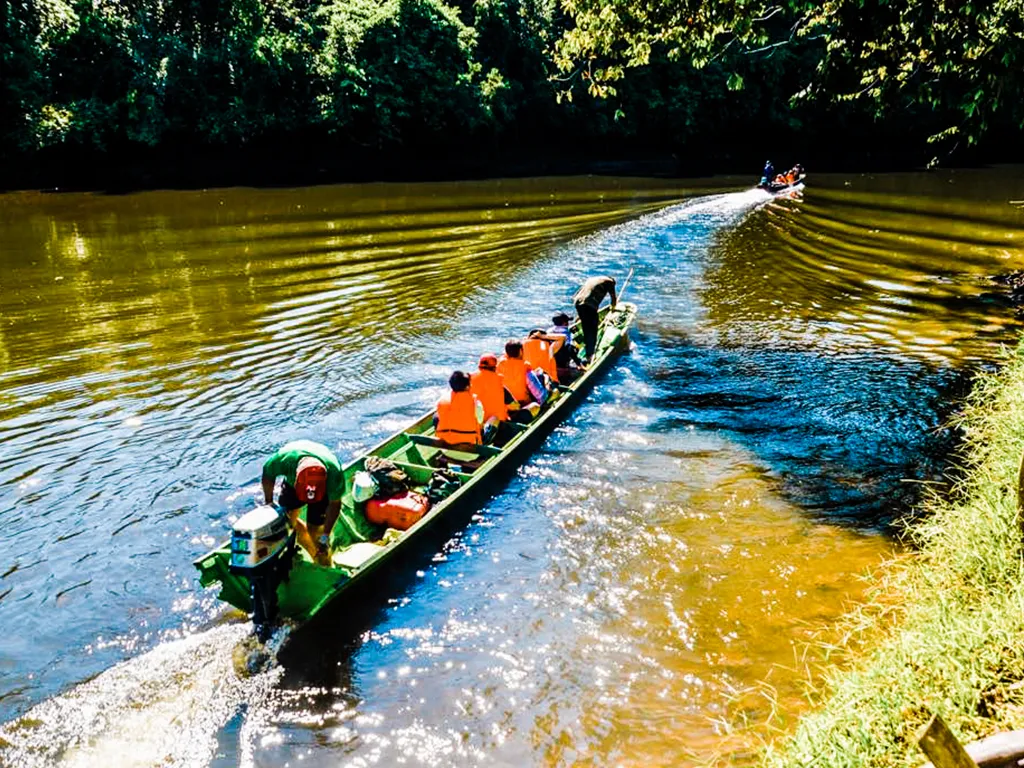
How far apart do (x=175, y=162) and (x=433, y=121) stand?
1217 centimetres

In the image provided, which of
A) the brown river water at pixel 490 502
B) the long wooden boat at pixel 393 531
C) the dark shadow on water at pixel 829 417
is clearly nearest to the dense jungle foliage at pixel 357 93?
the brown river water at pixel 490 502

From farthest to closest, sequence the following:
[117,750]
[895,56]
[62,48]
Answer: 1. [62,48]
2. [895,56]
3. [117,750]

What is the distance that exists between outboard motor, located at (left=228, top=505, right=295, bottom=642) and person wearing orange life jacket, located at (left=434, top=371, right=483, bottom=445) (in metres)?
3.25

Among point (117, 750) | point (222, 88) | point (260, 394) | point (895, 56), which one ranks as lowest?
point (117, 750)

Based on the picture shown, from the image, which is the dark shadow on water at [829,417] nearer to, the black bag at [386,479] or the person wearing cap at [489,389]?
the person wearing cap at [489,389]

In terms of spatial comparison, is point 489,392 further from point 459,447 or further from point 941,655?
point 941,655

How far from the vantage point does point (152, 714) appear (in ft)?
20.0

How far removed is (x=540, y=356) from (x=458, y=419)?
9.17 ft

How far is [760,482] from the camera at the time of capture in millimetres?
9625

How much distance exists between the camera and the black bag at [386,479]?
8.80 metres

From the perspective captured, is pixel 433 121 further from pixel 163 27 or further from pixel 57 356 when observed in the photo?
pixel 57 356

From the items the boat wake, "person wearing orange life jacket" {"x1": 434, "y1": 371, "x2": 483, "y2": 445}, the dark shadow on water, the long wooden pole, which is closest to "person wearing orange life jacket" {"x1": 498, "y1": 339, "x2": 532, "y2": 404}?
"person wearing orange life jacket" {"x1": 434, "y1": 371, "x2": 483, "y2": 445}

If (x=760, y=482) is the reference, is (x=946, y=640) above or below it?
above

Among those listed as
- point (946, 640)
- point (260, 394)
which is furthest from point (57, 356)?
point (946, 640)
